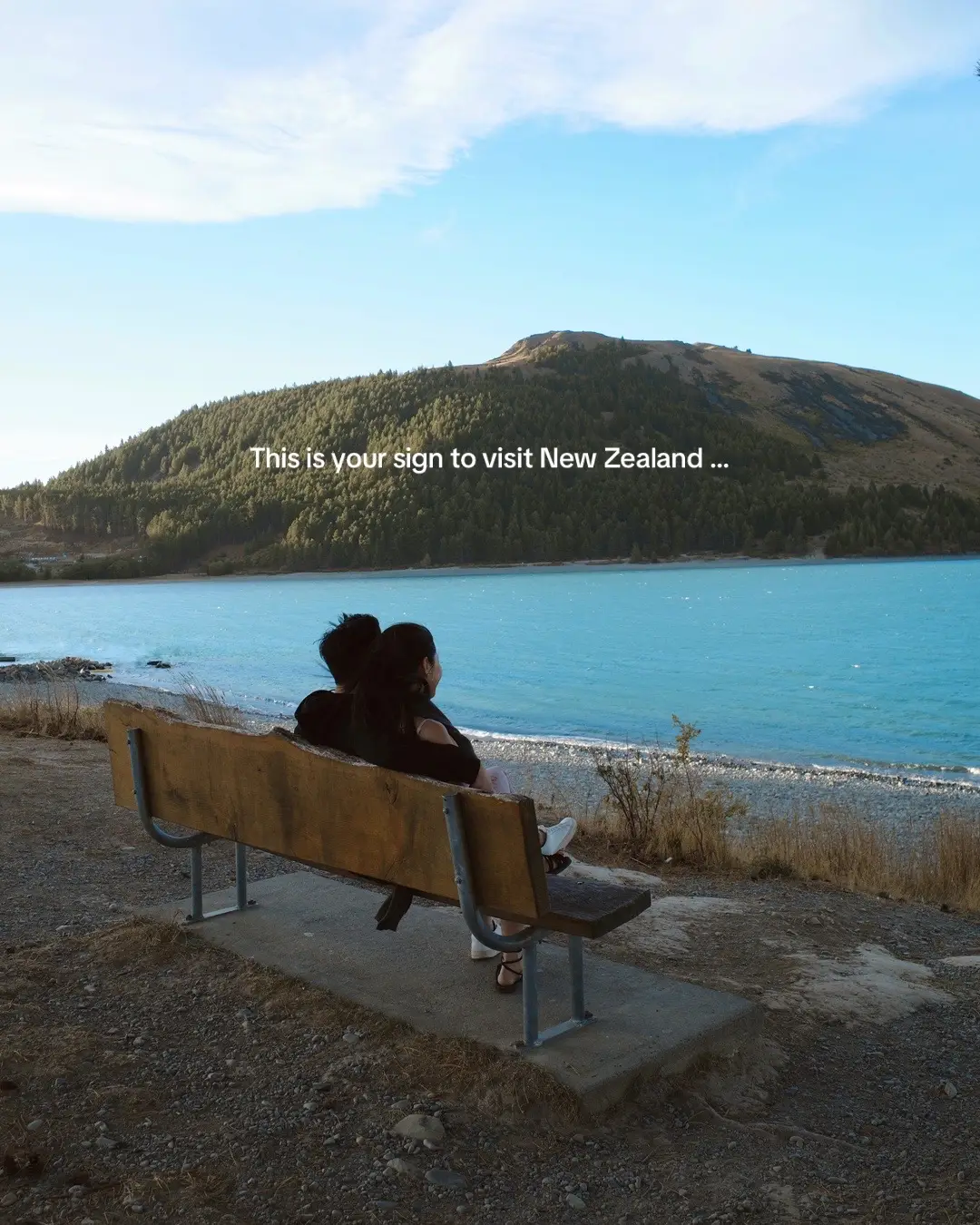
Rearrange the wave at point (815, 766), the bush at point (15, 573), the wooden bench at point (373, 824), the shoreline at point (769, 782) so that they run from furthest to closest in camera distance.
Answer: the bush at point (15, 573), the wave at point (815, 766), the shoreline at point (769, 782), the wooden bench at point (373, 824)

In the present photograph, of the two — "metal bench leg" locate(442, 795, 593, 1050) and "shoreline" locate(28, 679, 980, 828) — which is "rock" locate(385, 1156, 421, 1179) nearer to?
"metal bench leg" locate(442, 795, 593, 1050)

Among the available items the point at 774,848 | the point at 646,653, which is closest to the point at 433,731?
the point at 774,848

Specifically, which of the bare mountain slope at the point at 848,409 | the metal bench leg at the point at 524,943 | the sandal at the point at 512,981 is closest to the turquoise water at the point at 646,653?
the sandal at the point at 512,981

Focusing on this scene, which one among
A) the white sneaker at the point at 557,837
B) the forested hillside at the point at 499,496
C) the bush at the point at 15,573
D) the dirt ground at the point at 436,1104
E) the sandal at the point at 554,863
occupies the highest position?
the forested hillside at the point at 499,496

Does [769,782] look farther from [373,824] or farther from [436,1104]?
[436,1104]

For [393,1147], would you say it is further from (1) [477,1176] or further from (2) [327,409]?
(2) [327,409]

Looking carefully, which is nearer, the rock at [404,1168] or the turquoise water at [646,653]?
the rock at [404,1168]

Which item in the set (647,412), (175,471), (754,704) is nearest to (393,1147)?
(754,704)

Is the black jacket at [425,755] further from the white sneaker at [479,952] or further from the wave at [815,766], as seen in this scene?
the wave at [815,766]
